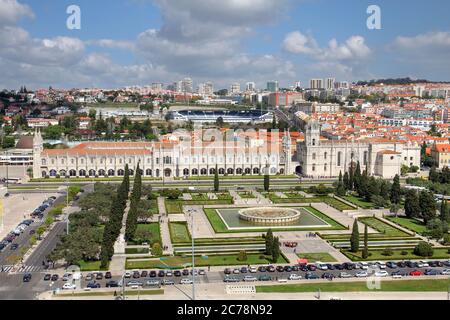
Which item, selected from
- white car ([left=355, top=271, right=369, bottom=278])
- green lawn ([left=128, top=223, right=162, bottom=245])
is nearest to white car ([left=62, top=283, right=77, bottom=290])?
green lawn ([left=128, top=223, right=162, bottom=245])

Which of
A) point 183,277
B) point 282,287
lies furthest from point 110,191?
point 282,287

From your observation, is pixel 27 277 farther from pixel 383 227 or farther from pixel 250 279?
pixel 383 227

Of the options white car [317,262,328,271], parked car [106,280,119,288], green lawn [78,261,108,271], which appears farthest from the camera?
white car [317,262,328,271]

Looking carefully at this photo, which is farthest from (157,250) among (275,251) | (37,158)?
(37,158)

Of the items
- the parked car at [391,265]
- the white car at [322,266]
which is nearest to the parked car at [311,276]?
the white car at [322,266]

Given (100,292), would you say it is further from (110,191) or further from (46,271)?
(110,191)

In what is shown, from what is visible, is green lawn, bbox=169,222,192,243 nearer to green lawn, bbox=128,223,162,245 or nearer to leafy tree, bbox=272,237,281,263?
green lawn, bbox=128,223,162,245

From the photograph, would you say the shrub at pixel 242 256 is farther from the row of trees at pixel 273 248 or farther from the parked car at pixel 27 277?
the parked car at pixel 27 277

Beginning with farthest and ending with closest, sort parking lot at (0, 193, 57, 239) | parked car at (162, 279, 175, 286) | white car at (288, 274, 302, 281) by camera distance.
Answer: parking lot at (0, 193, 57, 239), white car at (288, 274, 302, 281), parked car at (162, 279, 175, 286)
